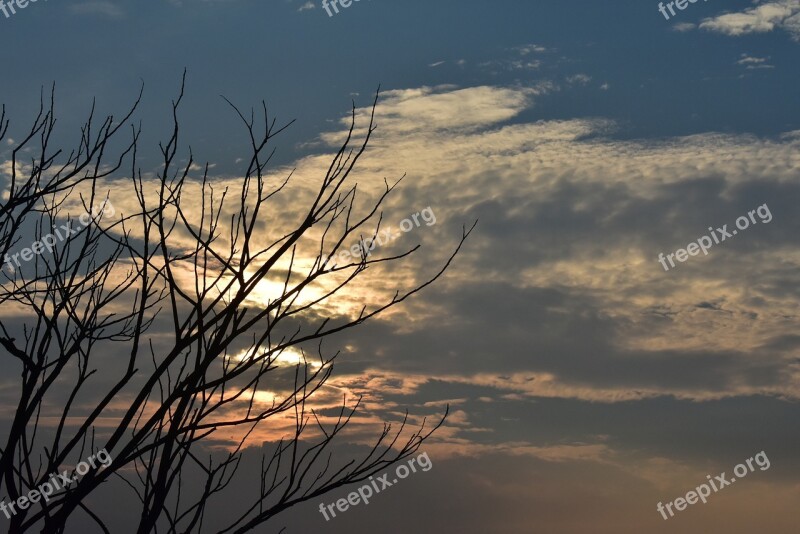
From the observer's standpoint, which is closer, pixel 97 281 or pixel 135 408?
pixel 135 408

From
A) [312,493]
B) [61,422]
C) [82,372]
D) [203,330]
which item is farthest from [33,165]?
[312,493]

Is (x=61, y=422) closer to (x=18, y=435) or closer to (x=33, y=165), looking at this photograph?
(x=18, y=435)

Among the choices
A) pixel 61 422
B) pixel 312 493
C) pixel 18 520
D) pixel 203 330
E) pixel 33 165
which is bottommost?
pixel 312 493

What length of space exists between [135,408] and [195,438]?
0.39 metres

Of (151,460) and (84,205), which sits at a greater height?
(84,205)

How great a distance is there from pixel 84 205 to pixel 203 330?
1809 mm

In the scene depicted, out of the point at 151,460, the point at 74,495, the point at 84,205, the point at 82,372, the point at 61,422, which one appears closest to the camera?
the point at 74,495

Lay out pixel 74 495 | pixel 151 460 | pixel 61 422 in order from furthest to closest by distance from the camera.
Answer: pixel 61 422
pixel 151 460
pixel 74 495

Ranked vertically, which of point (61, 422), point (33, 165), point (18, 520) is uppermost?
point (33, 165)

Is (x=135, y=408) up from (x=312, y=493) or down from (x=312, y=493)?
up

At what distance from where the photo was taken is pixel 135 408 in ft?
10.4

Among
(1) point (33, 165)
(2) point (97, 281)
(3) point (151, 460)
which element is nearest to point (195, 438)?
(3) point (151, 460)

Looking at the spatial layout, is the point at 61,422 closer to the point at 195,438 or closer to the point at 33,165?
the point at 195,438

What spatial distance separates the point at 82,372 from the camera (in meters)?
4.00
